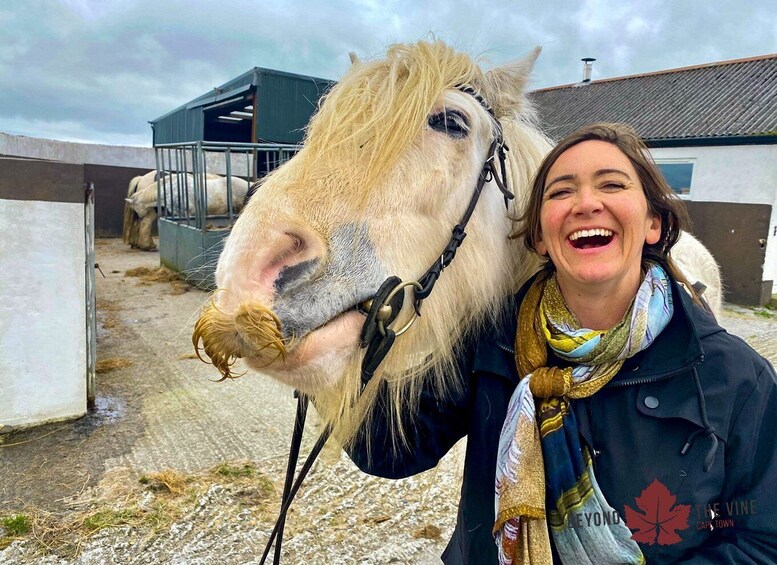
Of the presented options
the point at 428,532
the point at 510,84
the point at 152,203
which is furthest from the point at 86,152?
the point at 510,84

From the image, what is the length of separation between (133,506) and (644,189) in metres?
2.67

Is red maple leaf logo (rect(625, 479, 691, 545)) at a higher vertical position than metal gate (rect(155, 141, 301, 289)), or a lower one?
lower

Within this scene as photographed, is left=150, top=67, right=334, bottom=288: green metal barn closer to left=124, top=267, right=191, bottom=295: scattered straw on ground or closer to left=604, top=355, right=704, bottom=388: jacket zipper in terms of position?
left=124, top=267, right=191, bottom=295: scattered straw on ground

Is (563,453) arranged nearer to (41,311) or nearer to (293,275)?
(293,275)

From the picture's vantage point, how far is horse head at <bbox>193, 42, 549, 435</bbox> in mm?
1095

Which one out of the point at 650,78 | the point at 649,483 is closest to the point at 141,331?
the point at 649,483

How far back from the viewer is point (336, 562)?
2229 millimetres

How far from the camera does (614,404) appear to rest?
1.20m

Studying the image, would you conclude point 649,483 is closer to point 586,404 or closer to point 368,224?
point 586,404

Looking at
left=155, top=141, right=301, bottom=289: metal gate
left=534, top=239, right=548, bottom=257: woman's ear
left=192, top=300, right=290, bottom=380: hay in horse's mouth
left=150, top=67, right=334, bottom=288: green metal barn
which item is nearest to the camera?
left=192, top=300, right=290, bottom=380: hay in horse's mouth

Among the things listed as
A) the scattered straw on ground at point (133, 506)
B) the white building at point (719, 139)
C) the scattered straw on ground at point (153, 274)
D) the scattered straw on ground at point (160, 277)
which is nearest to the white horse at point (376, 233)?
the scattered straw on ground at point (133, 506)

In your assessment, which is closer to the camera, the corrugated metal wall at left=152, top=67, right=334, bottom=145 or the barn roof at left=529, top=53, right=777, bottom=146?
the barn roof at left=529, top=53, right=777, bottom=146

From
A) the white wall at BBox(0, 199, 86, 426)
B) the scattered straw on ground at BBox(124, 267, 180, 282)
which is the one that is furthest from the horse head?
the scattered straw on ground at BBox(124, 267, 180, 282)

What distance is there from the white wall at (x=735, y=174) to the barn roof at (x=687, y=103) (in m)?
0.25
